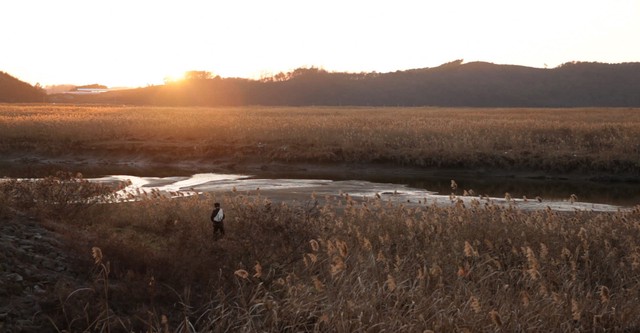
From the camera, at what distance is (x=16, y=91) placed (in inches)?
4247

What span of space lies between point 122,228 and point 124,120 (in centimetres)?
3753

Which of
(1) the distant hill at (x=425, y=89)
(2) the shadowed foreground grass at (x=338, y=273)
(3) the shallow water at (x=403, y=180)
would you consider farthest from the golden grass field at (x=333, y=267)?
(1) the distant hill at (x=425, y=89)

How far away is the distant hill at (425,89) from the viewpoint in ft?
443

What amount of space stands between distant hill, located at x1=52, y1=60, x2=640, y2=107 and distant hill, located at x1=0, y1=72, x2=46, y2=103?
1619 centimetres

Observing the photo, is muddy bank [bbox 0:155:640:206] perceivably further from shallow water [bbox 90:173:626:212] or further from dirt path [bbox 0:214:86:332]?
dirt path [bbox 0:214:86:332]

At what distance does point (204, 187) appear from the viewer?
25953 millimetres

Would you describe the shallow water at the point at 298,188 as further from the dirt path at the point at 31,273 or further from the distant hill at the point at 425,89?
the distant hill at the point at 425,89

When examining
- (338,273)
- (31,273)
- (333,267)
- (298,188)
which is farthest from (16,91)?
(333,267)

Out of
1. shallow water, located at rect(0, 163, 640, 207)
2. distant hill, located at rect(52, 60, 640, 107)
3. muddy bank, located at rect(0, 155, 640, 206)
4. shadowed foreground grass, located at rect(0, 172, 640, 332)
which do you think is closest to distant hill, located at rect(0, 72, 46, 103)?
distant hill, located at rect(52, 60, 640, 107)

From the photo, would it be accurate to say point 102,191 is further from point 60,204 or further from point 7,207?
point 7,207

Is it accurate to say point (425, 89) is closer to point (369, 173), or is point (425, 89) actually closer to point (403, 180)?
point (369, 173)

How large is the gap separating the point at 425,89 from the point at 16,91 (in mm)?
80701

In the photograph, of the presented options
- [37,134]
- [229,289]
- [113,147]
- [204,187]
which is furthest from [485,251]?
[37,134]

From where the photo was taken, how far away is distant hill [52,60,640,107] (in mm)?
135125
